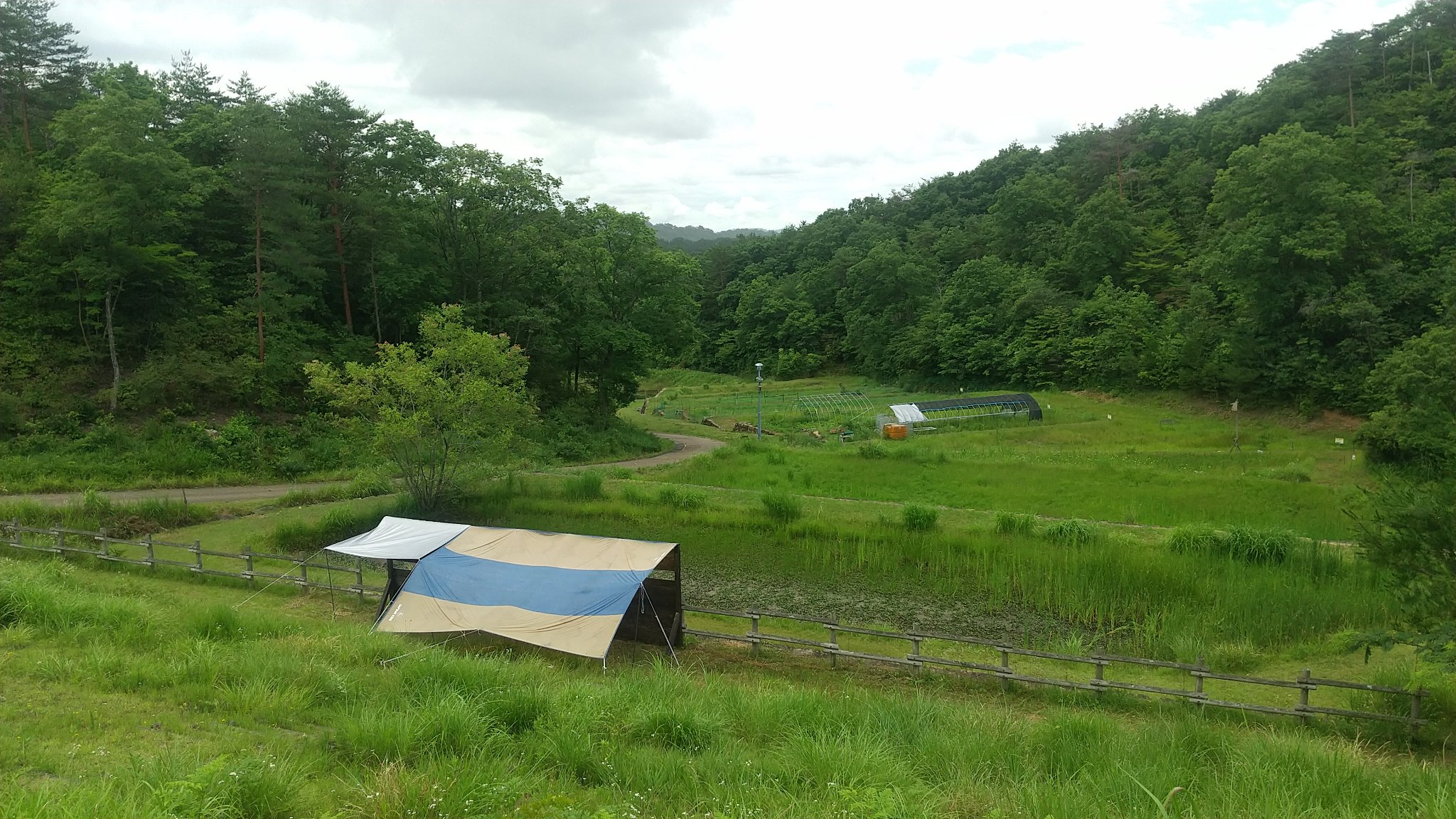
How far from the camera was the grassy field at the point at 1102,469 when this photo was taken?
22.2 meters

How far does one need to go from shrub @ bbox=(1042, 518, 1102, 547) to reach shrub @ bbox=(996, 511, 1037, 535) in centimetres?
45

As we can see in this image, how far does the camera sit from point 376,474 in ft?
80.3

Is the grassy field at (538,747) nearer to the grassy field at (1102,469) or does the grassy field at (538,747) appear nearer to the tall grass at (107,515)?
the grassy field at (1102,469)

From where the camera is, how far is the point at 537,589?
1403 cm

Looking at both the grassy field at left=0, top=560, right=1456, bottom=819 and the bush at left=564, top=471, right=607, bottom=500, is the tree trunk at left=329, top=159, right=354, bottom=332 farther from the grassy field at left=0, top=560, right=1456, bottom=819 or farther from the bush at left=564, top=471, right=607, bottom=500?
the grassy field at left=0, top=560, right=1456, bottom=819

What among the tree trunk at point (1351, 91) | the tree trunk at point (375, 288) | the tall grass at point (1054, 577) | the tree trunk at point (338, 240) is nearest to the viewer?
the tall grass at point (1054, 577)

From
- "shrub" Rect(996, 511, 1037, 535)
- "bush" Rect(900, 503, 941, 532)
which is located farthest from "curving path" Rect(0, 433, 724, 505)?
"shrub" Rect(996, 511, 1037, 535)

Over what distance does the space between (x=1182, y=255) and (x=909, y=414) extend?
2820 cm

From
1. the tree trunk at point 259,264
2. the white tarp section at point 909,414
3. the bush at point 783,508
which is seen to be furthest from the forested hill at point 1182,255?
the tree trunk at point 259,264

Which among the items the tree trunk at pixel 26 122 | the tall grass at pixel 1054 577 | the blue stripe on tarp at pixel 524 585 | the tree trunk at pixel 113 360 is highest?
the tree trunk at pixel 26 122

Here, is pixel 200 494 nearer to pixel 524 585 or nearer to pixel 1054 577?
pixel 524 585

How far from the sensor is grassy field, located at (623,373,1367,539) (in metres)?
22.2

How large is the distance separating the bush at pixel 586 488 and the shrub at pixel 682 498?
2.12 meters

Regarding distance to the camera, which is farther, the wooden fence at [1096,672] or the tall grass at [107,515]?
the tall grass at [107,515]
